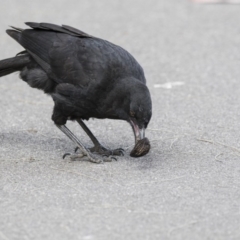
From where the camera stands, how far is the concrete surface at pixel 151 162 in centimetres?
455

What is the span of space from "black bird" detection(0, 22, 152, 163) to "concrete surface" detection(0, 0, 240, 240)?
1.18 ft

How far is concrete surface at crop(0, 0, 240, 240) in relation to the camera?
4551mm

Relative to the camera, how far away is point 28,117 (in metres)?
7.18

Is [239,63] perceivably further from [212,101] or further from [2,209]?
[2,209]

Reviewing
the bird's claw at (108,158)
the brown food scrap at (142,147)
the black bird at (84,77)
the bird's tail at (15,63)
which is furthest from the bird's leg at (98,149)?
the bird's tail at (15,63)

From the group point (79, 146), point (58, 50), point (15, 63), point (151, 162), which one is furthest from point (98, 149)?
point (15, 63)

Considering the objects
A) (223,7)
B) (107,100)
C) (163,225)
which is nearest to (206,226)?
(163,225)

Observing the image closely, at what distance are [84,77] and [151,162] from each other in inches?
34.7

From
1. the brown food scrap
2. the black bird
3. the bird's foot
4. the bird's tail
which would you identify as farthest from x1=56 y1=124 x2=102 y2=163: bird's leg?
the bird's tail

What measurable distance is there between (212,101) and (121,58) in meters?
2.05

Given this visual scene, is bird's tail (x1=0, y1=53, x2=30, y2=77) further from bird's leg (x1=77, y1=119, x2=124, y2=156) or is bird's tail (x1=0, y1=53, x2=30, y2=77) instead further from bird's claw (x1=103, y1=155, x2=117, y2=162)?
bird's claw (x1=103, y1=155, x2=117, y2=162)

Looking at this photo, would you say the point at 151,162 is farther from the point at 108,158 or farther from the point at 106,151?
the point at 106,151

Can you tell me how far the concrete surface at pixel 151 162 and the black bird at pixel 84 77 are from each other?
1.18ft

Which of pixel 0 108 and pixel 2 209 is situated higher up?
pixel 2 209
